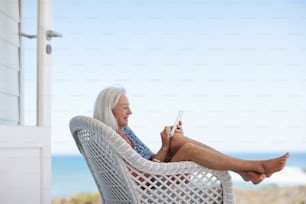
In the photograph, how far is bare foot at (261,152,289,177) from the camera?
8.15ft

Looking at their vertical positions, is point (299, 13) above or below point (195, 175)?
above

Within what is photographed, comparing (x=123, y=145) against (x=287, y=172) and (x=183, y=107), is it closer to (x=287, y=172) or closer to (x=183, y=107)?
(x=183, y=107)

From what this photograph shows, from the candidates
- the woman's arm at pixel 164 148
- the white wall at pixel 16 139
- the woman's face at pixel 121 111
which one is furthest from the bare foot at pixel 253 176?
the white wall at pixel 16 139

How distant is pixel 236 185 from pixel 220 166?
5618 mm

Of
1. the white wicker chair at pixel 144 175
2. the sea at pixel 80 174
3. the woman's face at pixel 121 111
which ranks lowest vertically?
the sea at pixel 80 174

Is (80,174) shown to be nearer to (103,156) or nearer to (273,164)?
(103,156)

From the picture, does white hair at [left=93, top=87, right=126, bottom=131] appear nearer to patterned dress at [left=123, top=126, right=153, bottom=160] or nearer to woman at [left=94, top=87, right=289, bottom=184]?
woman at [left=94, top=87, right=289, bottom=184]

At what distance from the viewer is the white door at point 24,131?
286 cm

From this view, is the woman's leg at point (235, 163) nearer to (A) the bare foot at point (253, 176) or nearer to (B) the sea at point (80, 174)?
(A) the bare foot at point (253, 176)

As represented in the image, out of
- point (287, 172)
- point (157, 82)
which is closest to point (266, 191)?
point (287, 172)

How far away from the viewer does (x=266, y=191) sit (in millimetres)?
8320

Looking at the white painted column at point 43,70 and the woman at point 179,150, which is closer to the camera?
the woman at point 179,150

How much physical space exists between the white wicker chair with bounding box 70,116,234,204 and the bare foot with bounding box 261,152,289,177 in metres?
0.20

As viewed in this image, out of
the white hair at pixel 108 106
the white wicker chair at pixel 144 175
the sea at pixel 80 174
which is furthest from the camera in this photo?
the sea at pixel 80 174
